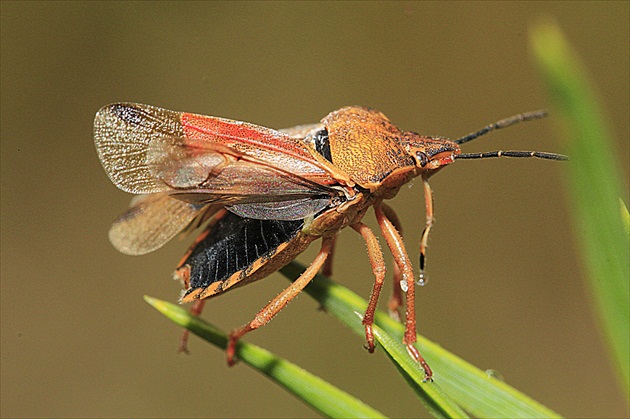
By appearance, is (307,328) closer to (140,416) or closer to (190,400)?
(190,400)

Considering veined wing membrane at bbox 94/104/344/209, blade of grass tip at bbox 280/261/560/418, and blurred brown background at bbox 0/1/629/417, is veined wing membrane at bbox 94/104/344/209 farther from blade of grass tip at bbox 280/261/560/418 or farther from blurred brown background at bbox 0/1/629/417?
blurred brown background at bbox 0/1/629/417

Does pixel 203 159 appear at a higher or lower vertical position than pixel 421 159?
lower

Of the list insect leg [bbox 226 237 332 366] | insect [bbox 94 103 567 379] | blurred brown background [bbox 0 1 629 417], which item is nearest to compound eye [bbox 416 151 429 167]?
insect [bbox 94 103 567 379]

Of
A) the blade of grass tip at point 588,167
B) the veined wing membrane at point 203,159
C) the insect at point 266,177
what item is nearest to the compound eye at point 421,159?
the insect at point 266,177

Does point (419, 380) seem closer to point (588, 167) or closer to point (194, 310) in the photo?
point (588, 167)

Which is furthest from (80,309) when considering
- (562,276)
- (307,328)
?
(562,276)

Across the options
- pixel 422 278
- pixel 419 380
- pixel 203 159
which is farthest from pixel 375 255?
pixel 419 380
